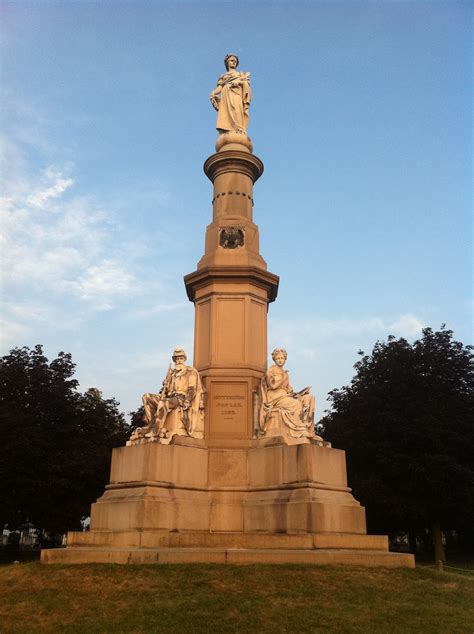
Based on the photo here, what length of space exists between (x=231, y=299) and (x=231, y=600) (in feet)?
31.3

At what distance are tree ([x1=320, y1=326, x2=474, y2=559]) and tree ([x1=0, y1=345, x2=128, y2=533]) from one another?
12679 millimetres

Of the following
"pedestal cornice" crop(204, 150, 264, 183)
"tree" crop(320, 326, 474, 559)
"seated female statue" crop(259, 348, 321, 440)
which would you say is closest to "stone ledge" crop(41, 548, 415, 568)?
"seated female statue" crop(259, 348, 321, 440)

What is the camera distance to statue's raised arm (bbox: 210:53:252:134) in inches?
788

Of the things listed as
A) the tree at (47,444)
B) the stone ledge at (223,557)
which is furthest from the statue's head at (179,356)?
the tree at (47,444)

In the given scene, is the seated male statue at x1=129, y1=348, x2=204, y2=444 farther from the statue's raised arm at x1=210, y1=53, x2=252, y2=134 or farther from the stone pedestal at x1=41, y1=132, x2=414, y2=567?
the statue's raised arm at x1=210, y1=53, x2=252, y2=134

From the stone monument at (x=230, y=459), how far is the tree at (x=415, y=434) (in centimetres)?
1498

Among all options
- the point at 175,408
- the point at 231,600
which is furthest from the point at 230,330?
the point at 231,600

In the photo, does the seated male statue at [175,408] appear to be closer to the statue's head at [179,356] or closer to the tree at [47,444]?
the statue's head at [179,356]

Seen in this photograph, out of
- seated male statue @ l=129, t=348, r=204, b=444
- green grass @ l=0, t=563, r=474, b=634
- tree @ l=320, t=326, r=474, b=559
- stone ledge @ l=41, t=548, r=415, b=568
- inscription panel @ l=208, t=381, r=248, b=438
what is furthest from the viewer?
tree @ l=320, t=326, r=474, b=559

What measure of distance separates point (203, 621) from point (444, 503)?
23970 mm

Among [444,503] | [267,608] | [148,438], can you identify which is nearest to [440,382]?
[444,503]

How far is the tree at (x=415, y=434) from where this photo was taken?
29.2 meters

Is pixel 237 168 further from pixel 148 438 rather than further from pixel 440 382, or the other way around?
pixel 440 382

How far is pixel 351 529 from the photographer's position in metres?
14.0
